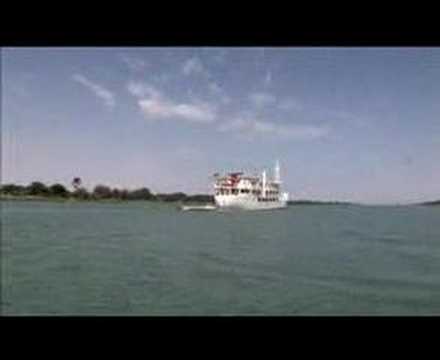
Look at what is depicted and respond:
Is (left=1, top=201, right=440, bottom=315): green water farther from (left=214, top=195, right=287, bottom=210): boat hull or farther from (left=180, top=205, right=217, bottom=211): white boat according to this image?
(left=180, top=205, right=217, bottom=211): white boat

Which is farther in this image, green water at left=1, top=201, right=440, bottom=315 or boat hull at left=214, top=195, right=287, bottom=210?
boat hull at left=214, top=195, right=287, bottom=210

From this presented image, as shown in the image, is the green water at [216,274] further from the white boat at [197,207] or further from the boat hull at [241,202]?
the white boat at [197,207]

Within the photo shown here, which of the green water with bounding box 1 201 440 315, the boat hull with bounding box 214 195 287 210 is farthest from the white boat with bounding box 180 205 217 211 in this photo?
the green water with bounding box 1 201 440 315

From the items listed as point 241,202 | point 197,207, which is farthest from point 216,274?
point 197,207

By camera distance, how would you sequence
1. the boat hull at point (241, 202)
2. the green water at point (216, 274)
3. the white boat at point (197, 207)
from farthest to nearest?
the white boat at point (197, 207), the boat hull at point (241, 202), the green water at point (216, 274)

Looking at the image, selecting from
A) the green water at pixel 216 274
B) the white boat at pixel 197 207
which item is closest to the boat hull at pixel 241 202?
the white boat at pixel 197 207

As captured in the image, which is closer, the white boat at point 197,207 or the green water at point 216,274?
the green water at point 216,274

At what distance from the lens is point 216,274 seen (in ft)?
36.8

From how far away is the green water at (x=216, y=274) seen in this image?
786 centimetres

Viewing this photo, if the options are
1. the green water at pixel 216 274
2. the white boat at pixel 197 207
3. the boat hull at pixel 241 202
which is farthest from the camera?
the white boat at pixel 197 207

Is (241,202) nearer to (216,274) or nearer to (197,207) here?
(197,207)

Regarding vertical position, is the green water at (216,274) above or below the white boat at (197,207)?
below

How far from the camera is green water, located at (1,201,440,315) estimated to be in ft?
25.8
